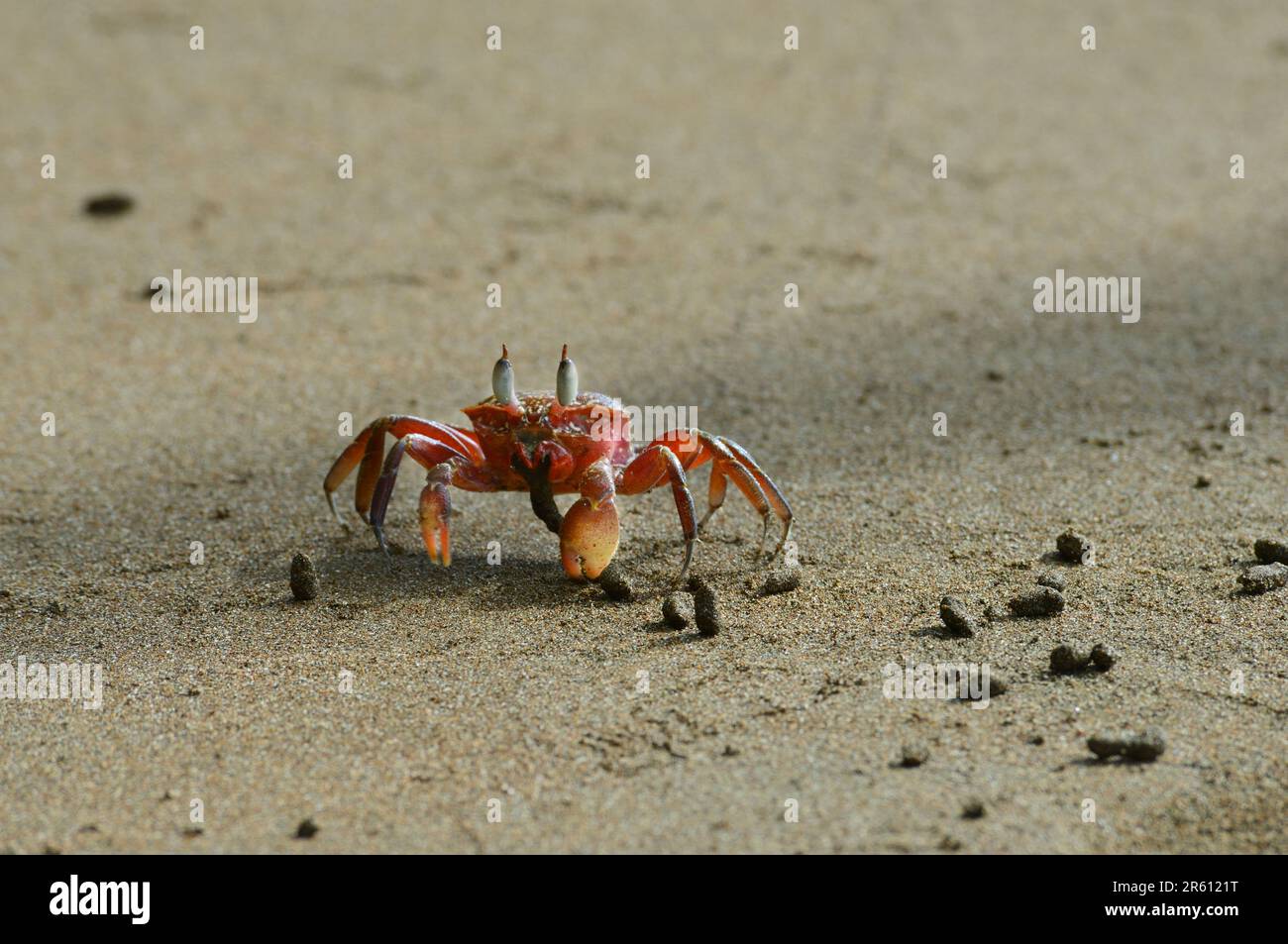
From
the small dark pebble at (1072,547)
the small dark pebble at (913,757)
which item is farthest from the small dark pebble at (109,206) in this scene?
the small dark pebble at (913,757)

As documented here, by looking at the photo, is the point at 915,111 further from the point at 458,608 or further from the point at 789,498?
the point at 458,608

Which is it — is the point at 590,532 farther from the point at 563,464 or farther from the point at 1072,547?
the point at 1072,547
